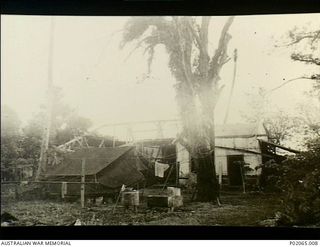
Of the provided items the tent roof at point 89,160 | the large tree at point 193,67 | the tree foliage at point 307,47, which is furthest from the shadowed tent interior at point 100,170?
the tree foliage at point 307,47

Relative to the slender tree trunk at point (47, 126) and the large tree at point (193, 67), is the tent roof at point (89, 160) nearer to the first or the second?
the slender tree trunk at point (47, 126)

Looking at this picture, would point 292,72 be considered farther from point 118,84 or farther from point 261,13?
point 118,84

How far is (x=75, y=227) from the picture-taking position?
1380 millimetres

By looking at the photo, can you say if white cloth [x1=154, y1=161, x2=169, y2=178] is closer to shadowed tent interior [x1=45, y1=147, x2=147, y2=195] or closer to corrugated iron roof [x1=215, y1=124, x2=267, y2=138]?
shadowed tent interior [x1=45, y1=147, x2=147, y2=195]

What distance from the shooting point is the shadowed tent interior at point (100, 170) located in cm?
141

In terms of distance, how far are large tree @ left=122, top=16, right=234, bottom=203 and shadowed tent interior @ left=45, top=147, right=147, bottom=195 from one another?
0.18 meters

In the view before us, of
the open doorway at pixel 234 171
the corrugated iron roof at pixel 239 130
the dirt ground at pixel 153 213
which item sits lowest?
the dirt ground at pixel 153 213

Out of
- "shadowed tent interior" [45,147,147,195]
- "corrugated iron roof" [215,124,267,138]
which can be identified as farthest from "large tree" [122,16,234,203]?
"shadowed tent interior" [45,147,147,195]

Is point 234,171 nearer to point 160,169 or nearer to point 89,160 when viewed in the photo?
point 160,169

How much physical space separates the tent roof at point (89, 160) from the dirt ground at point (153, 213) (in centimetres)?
10

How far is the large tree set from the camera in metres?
1.42

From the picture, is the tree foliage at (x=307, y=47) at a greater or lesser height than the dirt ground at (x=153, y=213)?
greater

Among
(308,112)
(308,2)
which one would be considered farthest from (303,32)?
(308,112)

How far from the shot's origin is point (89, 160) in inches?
56.2
